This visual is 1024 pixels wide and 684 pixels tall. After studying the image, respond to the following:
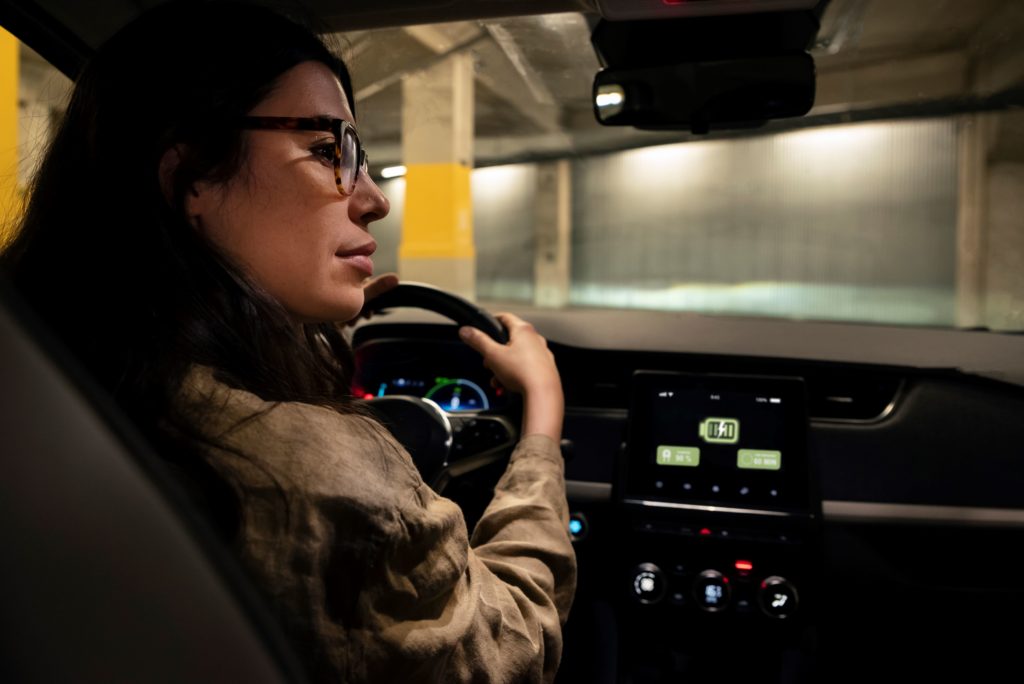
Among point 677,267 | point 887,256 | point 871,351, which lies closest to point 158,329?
point 871,351

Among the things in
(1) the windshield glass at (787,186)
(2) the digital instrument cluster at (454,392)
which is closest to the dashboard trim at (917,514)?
(2) the digital instrument cluster at (454,392)

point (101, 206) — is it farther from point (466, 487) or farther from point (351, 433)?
point (466, 487)

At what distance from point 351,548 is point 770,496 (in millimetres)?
1641

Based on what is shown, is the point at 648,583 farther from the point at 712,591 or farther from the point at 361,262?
the point at 361,262

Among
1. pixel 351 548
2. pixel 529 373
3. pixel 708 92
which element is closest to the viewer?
pixel 351 548

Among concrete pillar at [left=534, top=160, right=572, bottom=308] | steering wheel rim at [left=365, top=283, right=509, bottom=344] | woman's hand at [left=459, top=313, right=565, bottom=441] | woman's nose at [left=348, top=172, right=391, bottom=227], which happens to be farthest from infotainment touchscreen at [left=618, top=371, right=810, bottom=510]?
concrete pillar at [left=534, top=160, right=572, bottom=308]

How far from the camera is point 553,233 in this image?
10.1 meters

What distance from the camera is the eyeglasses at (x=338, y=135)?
3.51 ft

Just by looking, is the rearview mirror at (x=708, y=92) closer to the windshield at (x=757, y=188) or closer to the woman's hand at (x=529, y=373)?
the woman's hand at (x=529, y=373)

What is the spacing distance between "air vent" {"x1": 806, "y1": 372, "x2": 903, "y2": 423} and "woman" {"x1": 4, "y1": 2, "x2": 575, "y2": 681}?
4.79 ft

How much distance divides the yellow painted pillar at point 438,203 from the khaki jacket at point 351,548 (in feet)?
25.9

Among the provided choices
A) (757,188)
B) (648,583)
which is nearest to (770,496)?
(648,583)

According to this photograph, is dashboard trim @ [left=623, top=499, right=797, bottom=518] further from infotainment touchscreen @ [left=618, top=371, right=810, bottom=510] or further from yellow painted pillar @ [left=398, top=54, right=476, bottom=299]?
yellow painted pillar @ [left=398, top=54, right=476, bottom=299]

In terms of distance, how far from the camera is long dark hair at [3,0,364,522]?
3.09 feet
